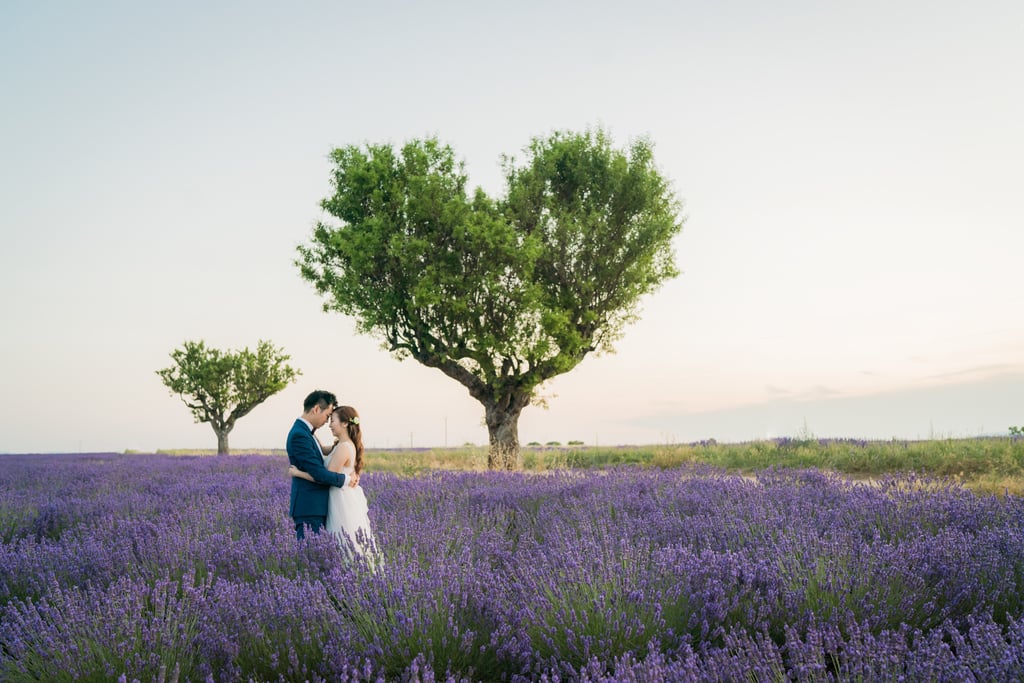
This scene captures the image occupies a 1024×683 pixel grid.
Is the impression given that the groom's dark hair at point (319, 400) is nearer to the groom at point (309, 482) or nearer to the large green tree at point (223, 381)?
the groom at point (309, 482)

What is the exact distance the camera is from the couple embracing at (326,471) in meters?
5.13

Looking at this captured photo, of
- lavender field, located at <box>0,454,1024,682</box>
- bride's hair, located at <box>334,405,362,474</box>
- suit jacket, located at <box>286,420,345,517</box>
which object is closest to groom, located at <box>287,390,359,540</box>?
suit jacket, located at <box>286,420,345,517</box>

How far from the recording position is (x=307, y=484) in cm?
540

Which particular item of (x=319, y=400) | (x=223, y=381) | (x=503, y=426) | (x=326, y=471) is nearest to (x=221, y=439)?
(x=223, y=381)

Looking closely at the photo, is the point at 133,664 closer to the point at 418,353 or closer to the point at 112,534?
the point at 112,534

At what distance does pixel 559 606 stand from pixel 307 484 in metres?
2.79

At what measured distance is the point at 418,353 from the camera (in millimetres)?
16562

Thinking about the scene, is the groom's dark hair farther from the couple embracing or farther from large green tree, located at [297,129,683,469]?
large green tree, located at [297,129,683,469]

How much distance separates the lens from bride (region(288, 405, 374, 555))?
16.7ft

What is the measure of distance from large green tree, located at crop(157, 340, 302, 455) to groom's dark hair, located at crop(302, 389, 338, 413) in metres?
30.5

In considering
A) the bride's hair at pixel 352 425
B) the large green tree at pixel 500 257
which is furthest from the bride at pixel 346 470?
the large green tree at pixel 500 257

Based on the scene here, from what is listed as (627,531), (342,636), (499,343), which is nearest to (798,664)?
(342,636)

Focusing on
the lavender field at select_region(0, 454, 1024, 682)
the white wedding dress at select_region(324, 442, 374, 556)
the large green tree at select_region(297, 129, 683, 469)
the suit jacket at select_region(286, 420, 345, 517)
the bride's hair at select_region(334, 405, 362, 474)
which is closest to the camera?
the lavender field at select_region(0, 454, 1024, 682)

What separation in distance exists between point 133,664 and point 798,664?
104 inches
